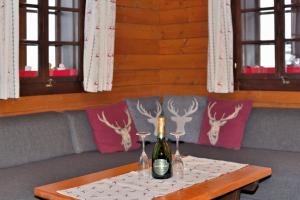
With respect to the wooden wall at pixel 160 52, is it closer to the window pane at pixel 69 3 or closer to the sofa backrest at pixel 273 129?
the sofa backrest at pixel 273 129

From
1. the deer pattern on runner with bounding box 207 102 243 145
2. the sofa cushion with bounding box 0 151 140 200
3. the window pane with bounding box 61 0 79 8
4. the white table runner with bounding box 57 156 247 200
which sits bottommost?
the sofa cushion with bounding box 0 151 140 200

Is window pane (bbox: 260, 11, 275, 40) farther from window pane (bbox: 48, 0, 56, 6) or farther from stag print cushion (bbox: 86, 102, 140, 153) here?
window pane (bbox: 48, 0, 56, 6)

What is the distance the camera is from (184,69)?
4.43 meters

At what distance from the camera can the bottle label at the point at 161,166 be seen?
223cm

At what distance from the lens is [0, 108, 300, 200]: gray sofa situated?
2818 millimetres

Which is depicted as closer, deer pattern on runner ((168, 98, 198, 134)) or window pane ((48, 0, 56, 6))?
window pane ((48, 0, 56, 6))

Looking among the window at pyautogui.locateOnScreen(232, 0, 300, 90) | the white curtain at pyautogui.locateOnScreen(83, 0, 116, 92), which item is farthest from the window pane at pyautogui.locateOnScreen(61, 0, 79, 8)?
the window at pyautogui.locateOnScreen(232, 0, 300, 90)

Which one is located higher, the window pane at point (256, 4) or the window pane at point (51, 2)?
the window pane at point (256, 4)

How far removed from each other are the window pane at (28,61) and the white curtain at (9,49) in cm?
24

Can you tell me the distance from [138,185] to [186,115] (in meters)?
1.80

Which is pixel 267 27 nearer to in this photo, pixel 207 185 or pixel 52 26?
pixel 52 26

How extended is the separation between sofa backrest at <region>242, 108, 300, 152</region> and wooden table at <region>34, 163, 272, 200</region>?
1.05 meters

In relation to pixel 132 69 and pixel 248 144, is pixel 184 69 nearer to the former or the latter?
pixel 132 69

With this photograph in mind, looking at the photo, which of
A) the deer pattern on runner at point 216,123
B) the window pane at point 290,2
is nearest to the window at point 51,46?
the deer pattern on runner at point 216,123
